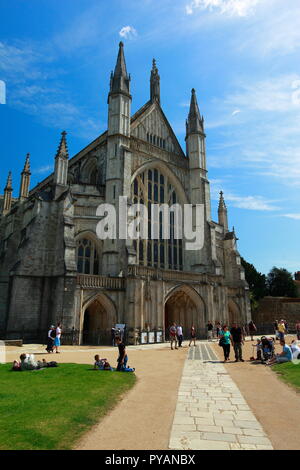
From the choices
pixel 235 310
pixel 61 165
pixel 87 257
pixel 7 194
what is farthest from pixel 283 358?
pixel 7 194

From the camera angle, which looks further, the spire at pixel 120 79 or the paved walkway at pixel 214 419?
the spire at pixel 120 79

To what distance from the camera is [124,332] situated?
22.5 metres

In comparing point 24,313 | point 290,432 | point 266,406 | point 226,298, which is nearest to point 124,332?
point 24,313

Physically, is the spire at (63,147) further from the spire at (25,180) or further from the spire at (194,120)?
the spire at (194,120)

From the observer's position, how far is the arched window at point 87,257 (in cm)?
2658

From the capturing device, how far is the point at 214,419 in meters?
5.93

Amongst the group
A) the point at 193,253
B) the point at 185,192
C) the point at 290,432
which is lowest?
the point at 290,432

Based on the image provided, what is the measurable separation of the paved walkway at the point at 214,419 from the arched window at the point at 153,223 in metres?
20.0

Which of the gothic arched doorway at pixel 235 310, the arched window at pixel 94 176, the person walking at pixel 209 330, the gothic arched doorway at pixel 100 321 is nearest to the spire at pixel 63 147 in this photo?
the arched window at pixel 94 176

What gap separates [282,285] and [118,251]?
36606 millimetres
